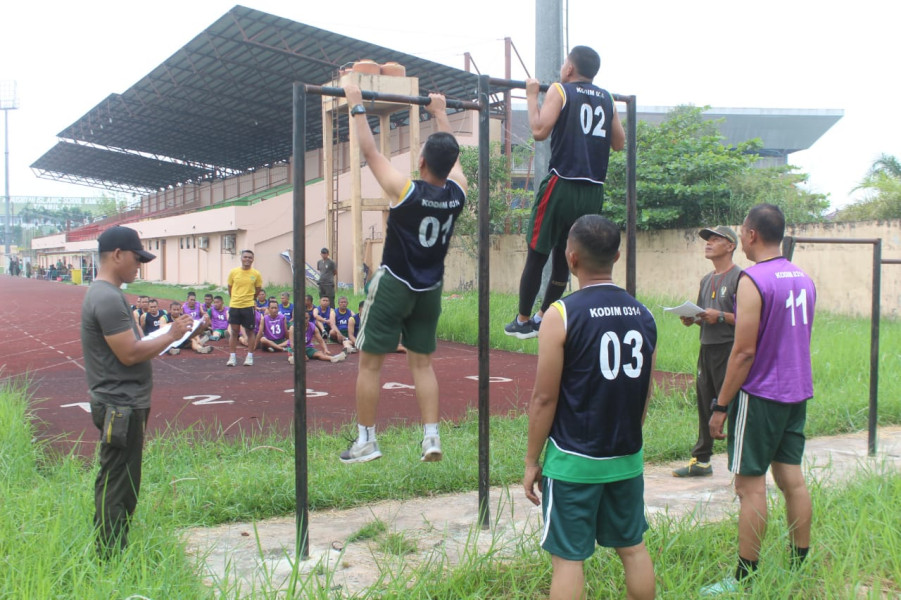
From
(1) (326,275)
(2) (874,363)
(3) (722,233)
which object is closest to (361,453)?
(3) (722,233)

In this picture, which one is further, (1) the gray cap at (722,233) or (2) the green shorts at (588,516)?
(1) the gray cap at (722,233)

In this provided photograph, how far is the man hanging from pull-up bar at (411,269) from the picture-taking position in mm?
3525

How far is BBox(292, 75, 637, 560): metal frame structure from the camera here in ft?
11.6

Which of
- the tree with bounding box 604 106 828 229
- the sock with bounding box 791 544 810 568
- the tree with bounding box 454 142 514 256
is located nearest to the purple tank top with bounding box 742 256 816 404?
the sock with bounding box 791 544 810 568

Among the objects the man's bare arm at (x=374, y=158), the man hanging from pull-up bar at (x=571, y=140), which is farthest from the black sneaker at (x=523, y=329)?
the man's bare arm at (x=374, y=158)

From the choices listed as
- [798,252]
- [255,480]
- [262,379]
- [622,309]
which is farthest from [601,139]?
[798,252]

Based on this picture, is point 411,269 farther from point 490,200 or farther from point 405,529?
point 490,200

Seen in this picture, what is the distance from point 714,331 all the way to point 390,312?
2743 mm

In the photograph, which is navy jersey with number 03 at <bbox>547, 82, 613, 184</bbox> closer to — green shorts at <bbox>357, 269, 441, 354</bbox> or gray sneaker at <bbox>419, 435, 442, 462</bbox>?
green shorts at <bbox>357, 269, 441, 354</bbox>

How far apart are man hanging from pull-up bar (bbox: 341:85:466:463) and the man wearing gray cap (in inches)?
89.0

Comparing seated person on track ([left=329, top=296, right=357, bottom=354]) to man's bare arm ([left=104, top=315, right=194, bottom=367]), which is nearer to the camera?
man's bare arm ([left=104, top=315, right=194, bottom=367])

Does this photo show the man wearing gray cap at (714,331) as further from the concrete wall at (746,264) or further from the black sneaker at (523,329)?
the concrete wall at (746,264)

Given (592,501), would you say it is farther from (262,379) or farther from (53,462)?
(262,379)

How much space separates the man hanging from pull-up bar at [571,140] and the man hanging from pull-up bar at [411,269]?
50 cm
